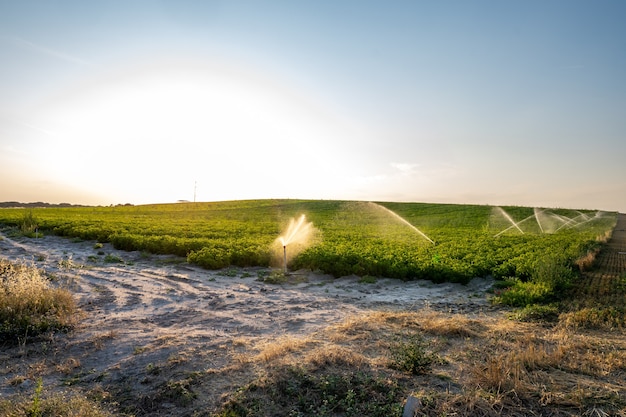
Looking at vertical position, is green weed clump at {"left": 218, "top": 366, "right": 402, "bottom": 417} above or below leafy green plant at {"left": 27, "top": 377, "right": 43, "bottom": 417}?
below

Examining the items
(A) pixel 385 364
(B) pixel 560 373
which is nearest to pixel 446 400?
(A) pixel 385 364

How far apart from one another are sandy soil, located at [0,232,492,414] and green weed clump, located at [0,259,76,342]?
0.42 metres

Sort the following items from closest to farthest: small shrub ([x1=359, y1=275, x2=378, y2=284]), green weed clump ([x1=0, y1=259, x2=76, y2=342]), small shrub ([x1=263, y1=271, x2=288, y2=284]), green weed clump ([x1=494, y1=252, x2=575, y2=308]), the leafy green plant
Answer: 1. the leafy green plant
2. green weed clump ([x1=0, y1=259, x2=76, y2=342])
3. green weed clump ([x1=494, y1=252, x2=575, y2=308])
4. small shrub ([x1=263, y1=271, x2=288, y2=284])
5. small shrub ([x1=359, y1=275, x2=378, y2=284])

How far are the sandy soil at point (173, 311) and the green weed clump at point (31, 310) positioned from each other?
1.38ft

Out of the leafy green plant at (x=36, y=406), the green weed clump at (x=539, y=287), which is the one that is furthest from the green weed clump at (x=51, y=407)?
the green weed clump at (x=539, y=287)

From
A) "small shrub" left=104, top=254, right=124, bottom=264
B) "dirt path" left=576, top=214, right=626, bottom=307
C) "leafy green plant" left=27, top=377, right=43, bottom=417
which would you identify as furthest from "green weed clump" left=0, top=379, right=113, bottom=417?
"small shrub" left=104, top=254, right=124, bottom=264

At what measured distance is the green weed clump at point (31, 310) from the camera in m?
8.36

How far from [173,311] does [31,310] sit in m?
2.99

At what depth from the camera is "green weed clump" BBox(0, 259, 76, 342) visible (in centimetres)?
836

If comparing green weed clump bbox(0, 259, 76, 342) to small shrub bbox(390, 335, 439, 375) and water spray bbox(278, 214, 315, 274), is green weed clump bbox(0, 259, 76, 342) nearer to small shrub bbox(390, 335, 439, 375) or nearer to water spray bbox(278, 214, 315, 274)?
small shrub bbox(390, 335, 439, 375)

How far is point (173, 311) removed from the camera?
10516 millimetres

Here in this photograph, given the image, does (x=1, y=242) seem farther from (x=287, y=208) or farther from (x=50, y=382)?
(x=287, y=208)

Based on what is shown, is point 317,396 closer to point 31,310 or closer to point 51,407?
point 51,407

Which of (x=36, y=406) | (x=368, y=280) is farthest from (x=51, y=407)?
(x=368, y=280)
